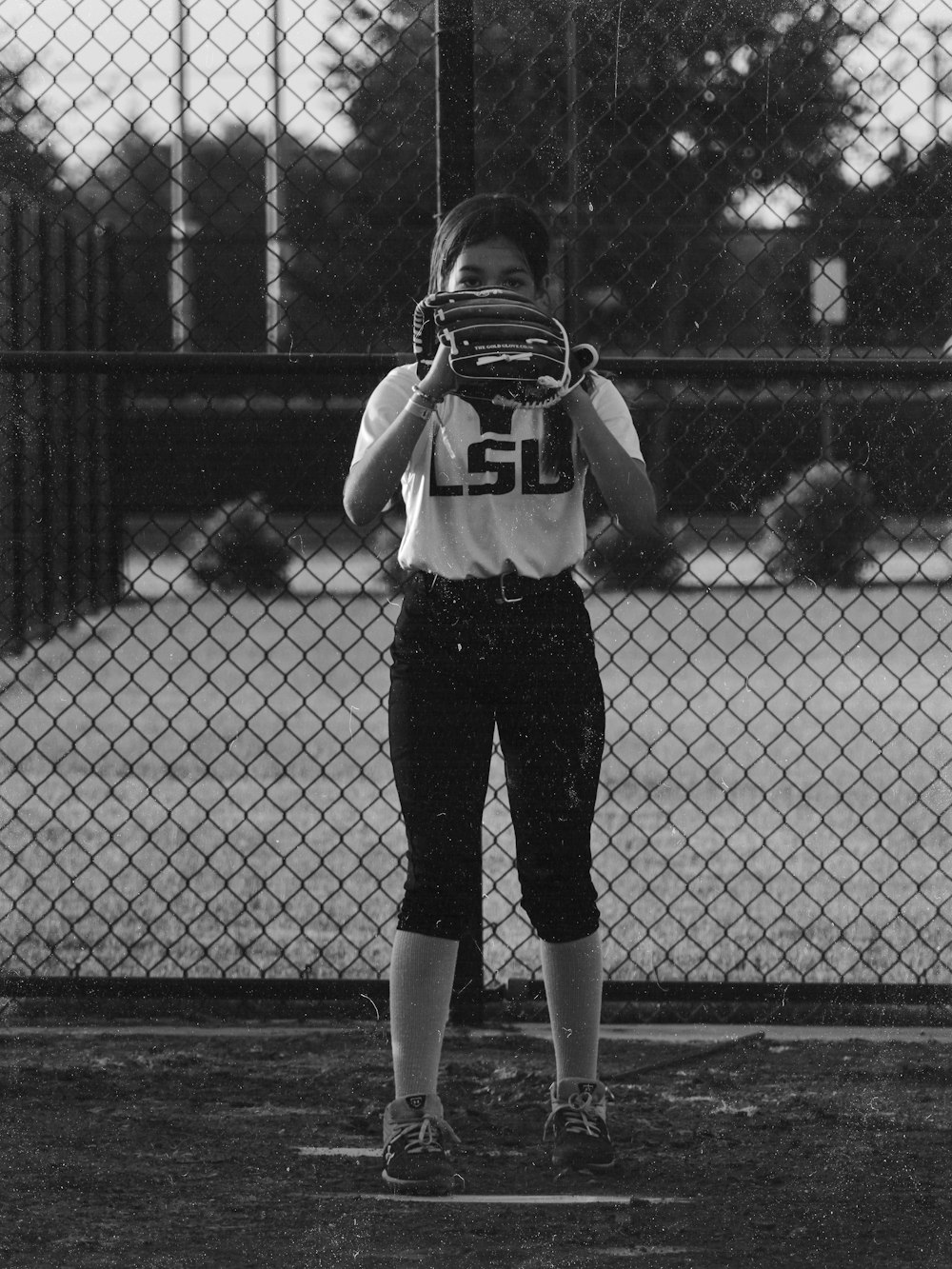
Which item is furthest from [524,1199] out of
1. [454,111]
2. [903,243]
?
[903,243]

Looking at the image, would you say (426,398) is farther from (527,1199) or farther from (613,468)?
(527,1199)

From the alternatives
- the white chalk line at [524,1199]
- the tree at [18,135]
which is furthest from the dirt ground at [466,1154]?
the tree at [18,135]

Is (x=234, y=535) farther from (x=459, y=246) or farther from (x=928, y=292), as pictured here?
(x=459, y=246)

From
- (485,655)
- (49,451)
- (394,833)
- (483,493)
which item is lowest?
(394,833)

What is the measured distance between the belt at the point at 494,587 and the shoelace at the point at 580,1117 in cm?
86

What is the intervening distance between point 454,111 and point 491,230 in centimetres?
83

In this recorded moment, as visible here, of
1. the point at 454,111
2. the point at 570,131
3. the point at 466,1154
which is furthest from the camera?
the point at 570,131

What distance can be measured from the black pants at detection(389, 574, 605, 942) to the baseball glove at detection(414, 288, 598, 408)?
0.32 meters

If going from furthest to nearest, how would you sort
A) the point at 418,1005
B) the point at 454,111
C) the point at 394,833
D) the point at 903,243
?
the point at 903,243
the point at 394,833
the point at 454,111
the point at 418,1005

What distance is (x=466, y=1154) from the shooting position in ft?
8.00

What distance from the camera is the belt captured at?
2270 millimetres

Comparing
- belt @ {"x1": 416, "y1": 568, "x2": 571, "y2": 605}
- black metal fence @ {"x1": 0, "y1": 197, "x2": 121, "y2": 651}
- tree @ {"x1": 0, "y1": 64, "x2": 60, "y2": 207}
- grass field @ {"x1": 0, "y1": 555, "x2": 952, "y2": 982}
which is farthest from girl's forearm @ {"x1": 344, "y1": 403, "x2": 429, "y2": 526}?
tree @ {"x1": 0, "y1": 64, "x2": 60, "y2": 207}

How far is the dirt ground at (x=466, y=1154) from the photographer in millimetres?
2033

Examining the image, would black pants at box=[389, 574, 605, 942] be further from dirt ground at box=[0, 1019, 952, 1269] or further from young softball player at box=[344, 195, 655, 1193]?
dirt ground at box=[0, 1019, 952, 1269]
